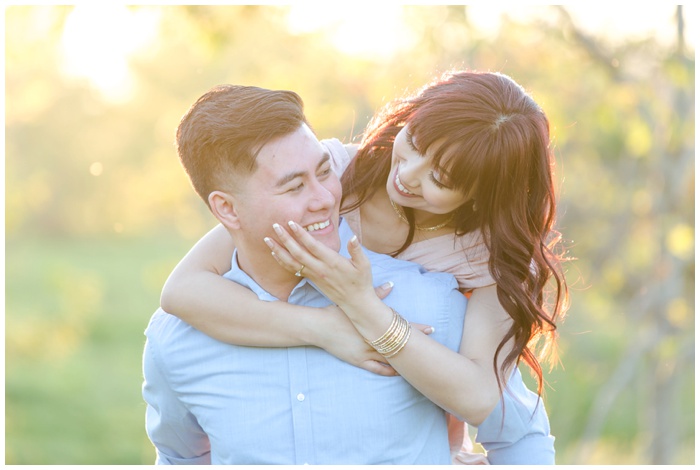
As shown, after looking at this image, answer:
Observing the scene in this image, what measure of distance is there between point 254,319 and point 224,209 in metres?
0.31

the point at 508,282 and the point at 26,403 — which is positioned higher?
the point at 508,282

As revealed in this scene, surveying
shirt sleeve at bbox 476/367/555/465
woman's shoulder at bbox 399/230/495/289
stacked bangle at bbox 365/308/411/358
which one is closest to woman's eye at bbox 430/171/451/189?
woman's shoulder at bbox 399/230/495/289

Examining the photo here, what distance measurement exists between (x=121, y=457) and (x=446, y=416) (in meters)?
12.0

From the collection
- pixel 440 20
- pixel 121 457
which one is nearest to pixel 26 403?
pixel 121 457

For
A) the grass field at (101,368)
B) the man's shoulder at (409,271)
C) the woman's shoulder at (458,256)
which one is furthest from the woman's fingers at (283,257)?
the grass field at (101,368)

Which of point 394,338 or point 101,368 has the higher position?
point 394,338

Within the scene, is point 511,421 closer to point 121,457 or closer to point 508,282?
point 508,282

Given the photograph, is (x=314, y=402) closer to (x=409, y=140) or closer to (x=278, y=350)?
(x=278, y=350)

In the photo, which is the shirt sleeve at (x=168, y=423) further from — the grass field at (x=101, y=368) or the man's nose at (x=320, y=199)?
the grass field at (x=101, y=368)

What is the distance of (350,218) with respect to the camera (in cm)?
261

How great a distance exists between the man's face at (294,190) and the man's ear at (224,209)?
36 mm

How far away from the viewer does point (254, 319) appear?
7.80ft

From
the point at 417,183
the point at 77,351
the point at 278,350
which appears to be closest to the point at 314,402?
the point at 278,350

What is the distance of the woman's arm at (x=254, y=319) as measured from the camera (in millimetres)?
2354
